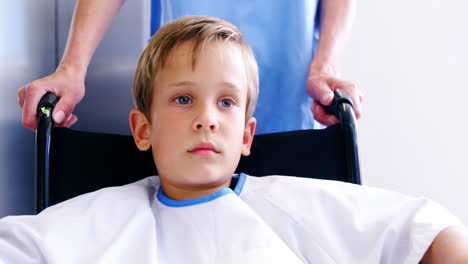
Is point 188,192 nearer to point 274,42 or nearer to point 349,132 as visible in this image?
point 349,132

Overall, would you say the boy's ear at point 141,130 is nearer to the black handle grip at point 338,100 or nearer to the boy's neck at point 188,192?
the boy's neck at point 188,192

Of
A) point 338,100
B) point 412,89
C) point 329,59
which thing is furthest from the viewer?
point 412,89

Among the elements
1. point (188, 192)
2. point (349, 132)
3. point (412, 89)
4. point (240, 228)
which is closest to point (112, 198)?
point (188, 192)

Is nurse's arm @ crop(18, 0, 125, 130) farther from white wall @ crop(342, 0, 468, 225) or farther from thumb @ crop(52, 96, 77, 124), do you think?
white wall @ crop(342, 0, 468, 225)

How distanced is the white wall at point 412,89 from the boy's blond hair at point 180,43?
86 centimetres

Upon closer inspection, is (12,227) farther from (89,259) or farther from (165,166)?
(165,166)

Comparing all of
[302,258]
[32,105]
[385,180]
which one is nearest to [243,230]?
[302,258]

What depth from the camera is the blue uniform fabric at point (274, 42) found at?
46.8 inches

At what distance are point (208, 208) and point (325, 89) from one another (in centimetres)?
43

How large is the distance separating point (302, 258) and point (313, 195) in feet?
0.39

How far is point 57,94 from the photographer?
100 cm

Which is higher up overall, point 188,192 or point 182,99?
point 182,99

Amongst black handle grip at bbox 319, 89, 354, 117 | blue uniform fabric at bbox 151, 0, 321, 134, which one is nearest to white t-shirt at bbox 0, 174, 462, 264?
black handle grip at bbox 319, 89, 354, 117

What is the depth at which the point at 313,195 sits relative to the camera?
0.79m
